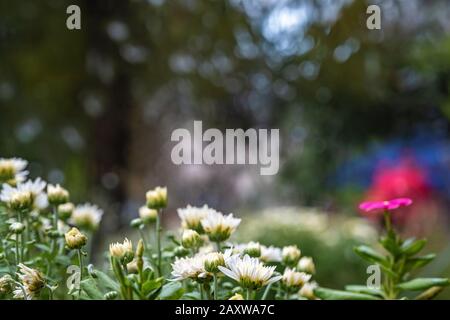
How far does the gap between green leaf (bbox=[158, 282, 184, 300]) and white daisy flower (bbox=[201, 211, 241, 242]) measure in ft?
0.21

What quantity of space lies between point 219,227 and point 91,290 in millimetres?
100

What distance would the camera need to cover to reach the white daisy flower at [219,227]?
1.43 ft

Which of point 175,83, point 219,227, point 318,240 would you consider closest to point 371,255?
point 219,227

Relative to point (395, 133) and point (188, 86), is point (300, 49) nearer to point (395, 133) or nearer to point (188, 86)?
point (188, 86)

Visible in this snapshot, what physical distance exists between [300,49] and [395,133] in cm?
107

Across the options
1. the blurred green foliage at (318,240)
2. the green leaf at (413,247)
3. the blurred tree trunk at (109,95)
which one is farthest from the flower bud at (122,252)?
the blurred tree trunk at (109,95)

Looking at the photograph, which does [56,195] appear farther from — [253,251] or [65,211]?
[253,251]

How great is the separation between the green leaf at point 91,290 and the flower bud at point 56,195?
4.4 inches

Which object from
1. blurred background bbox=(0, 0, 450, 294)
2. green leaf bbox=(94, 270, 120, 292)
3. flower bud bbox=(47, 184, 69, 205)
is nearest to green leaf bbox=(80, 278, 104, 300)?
green leaf bbox=(94, 270, 120, 292)

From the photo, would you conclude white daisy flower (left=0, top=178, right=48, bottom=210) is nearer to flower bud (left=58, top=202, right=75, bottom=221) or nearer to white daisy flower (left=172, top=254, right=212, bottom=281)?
flower bud (left=58, top=202, right=75, bottom=221)

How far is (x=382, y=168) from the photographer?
3.43m

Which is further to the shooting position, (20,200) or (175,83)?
(175,83)

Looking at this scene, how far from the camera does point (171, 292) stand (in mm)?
370

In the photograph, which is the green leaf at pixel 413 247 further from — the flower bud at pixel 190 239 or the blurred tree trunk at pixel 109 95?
the blurred tree trunk at pixel 109 95
